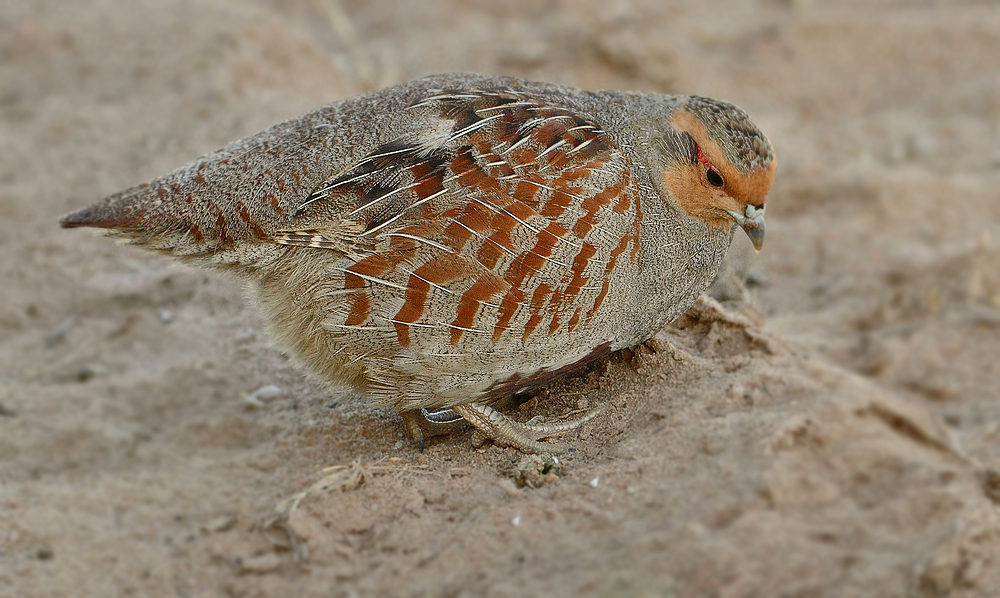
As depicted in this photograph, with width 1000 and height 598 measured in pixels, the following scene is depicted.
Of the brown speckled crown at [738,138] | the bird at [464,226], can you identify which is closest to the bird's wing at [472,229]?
the bird at [464,226]

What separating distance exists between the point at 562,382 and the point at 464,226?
952 millimetres

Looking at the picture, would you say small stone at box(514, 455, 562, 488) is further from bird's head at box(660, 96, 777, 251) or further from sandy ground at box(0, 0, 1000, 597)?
bird's head at box(660, 96, 777, 251)

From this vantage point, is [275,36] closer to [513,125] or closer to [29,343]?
[29,343]

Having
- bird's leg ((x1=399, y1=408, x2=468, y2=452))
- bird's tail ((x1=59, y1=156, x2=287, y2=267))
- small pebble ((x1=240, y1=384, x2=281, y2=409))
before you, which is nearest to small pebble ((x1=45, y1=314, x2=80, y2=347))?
small pebble ((x1=240, y1=384, x2=281, y2=409))

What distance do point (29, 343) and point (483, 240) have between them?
Result: 2.86 meters

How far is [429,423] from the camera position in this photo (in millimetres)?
3809

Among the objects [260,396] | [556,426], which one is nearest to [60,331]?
[260,396]

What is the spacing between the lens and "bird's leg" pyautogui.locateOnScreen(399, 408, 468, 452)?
3.68 metres

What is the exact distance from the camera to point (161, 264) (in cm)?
523

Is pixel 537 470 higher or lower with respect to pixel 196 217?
lower

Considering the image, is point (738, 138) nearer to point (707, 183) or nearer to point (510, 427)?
point (707, 183)

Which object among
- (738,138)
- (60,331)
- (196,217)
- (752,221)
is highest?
(738,138)

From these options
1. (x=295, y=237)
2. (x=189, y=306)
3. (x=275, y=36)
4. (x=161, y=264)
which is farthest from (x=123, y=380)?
(x=275, y=36)

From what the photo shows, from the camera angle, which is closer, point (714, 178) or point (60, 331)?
point (714, 178)
